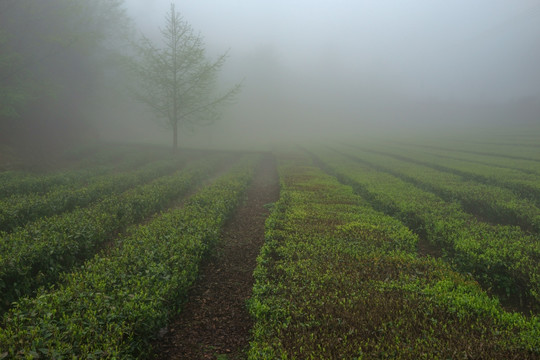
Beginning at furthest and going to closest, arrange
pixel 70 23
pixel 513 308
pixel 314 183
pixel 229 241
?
pixel 70 23, pixel 314 183, pixel 229 241, pixel 513 308

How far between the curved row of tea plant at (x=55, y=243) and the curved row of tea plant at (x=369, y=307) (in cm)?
460

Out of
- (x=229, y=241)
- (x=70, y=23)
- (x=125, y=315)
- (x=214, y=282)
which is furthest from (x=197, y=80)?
(x=125, y=315)

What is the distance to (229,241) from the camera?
370 inches

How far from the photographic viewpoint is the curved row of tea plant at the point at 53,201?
876cm

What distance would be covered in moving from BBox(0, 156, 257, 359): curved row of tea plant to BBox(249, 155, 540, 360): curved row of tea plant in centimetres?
166

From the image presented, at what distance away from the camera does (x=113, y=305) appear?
173 inches

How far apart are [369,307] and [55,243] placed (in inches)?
275

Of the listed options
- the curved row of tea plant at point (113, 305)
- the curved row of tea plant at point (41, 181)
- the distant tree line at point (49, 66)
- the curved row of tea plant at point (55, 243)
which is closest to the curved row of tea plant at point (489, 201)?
the curved row of tea plant at point (113, 305)

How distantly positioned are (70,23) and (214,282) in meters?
32.0

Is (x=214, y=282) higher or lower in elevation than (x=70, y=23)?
lower

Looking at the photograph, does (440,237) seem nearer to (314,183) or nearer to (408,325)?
(408,325)

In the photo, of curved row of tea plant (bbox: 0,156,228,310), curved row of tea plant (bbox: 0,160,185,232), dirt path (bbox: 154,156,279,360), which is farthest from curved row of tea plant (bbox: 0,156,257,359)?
curved row of tea plant (bbox: 0,160,185,232)

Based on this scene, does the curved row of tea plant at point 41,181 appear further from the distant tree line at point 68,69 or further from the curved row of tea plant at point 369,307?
the curved row of tea plant at point 369,307

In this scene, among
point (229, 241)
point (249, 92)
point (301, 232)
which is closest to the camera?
point (301, 232)
